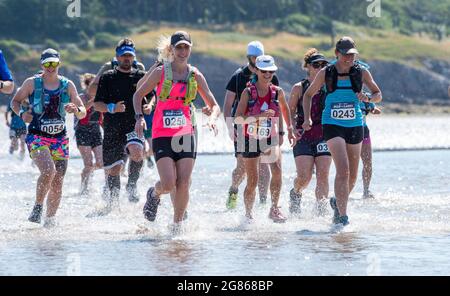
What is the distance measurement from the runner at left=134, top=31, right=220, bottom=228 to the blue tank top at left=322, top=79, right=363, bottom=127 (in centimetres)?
127

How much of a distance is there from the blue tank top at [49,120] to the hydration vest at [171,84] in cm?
141

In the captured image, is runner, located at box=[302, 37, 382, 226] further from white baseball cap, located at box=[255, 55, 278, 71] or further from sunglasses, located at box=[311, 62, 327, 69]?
sunglasses, located at box=[311, 62, 327, 69]

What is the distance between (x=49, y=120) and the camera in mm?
11812

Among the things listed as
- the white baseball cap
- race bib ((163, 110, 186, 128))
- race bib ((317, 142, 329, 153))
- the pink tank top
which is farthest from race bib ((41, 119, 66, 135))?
race bib ((317, 142, 329, 153))

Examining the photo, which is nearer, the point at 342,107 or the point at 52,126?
the point at 342,107

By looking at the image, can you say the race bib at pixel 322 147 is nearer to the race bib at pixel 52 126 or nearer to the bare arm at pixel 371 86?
the bare arm at pixel 371 86

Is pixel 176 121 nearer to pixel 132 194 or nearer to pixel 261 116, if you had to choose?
pixel 261 116

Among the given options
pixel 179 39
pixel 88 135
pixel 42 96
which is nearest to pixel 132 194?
pixel 88 135

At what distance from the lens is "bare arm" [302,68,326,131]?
38.3 ft

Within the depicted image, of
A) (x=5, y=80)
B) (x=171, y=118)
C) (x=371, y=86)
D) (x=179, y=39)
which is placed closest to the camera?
(x=179, y=39)

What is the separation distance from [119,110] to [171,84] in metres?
1.89
